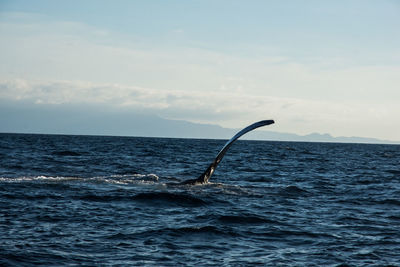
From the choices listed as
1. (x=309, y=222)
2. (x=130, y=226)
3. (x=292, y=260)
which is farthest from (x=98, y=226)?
(x=309, y=222)

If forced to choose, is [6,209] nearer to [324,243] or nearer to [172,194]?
[172,194]

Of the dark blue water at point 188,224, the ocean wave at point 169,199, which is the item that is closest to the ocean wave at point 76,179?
the dark blue water at point 188,224

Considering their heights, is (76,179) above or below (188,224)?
above

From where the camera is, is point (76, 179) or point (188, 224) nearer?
point (188, 224)

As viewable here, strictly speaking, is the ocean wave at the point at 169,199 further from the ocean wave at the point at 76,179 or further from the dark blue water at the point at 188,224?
the ocean wave at the point at 76,179

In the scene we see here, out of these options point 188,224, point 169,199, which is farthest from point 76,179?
point 188,224

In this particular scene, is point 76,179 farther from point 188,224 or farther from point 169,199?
point 188,224

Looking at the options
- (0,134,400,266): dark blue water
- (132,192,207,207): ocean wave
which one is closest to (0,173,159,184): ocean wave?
(0,134,400,266): dark blue water

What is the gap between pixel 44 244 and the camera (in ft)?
30.8

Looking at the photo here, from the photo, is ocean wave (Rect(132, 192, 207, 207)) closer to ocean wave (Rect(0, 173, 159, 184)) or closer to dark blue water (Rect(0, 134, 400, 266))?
dark blue water (Rect(0, 134, 400, 266))

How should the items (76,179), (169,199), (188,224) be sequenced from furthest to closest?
(76,179), (169,199), (188,224)

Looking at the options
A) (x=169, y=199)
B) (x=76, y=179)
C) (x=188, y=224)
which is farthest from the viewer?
(x=76, y=179)

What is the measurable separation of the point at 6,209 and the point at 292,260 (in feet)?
26.4

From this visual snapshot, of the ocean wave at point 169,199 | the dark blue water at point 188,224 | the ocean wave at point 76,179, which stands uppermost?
the ocean wave at point 76,179
